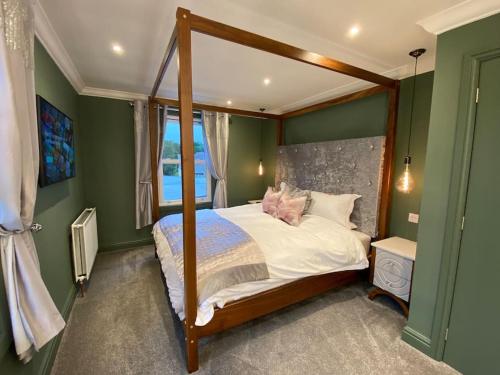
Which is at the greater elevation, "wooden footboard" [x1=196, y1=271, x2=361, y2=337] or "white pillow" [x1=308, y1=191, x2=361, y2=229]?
"white pillow" [x1=308, y1=191, x2=361, y2=229]

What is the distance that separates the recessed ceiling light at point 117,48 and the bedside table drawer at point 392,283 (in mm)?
3269

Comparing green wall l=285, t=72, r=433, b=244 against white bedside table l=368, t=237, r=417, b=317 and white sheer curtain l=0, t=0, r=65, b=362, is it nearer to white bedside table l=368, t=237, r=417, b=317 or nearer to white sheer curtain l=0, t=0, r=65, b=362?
white bedside table l=368, t=237, r=417, b=317

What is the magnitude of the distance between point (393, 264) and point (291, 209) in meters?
1.20

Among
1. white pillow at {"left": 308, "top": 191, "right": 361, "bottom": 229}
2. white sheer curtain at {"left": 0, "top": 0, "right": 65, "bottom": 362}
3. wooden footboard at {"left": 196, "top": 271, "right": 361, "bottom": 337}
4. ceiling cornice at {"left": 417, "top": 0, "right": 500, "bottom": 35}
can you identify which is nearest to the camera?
white sheer curtain at {"left": 0, "top": 0, "right": 65, "bottom": 362}

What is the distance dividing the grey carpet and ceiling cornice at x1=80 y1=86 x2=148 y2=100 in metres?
2.59

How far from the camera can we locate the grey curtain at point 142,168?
340 cm

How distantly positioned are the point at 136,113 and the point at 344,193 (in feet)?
10.6

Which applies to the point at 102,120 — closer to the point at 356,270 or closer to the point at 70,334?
the point at 70,334

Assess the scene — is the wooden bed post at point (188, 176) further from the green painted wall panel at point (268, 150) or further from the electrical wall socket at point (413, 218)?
the green painted wall panel at point (268, 150)

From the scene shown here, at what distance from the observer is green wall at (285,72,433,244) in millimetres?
2306

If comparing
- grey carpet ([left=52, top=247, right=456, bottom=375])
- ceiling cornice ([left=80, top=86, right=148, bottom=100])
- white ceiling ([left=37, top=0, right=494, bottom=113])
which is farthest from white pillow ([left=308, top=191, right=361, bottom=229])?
ceiling cornice ([left=80, top=86, right=148, bottom=100])

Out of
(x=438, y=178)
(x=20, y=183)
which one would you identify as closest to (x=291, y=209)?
(x=438, y=178)

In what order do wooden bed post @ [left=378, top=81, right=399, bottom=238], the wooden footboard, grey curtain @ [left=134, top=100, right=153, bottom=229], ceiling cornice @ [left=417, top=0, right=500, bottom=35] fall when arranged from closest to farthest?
ceiling cornice @ [left=417, top=0, right=500, bottom=35]
the wooden footboard
wooden bed post @ [left=378, top=81, right=399, bottom=238]
grey curtain @ [left=134, top=100, right=153, bottom=229]

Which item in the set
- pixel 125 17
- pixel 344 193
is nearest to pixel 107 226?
pixel 125 17
